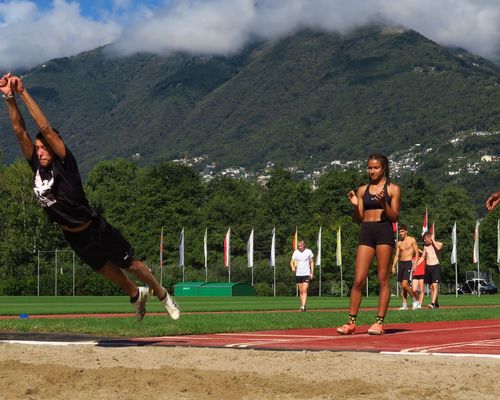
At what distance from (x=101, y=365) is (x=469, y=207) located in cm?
9510

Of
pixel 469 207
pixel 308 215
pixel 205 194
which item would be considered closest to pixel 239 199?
pixel 205 194

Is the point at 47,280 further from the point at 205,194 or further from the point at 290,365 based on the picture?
the point at 205,194

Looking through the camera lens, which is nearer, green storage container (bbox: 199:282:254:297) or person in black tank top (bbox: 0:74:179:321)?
person in black tank top (bbox: 0:74:179:321)

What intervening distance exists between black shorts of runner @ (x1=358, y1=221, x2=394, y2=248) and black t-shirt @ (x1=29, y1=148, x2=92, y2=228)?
4177 millimetres

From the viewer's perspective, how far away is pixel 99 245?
9500 mm

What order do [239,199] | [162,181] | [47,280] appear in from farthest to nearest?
[239,199], [162,181], [47,280]

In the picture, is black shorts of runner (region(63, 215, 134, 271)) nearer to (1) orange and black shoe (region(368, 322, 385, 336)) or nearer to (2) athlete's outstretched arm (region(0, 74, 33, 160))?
(2) athlete's outstretched arm (region(0, 74, 33, 160))

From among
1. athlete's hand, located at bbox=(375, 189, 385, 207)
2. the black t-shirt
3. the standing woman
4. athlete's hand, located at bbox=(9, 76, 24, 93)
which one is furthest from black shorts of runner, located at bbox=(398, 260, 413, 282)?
athlete's hand, located at bbox=(9, 76, 24, 93)

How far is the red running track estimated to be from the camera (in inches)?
390

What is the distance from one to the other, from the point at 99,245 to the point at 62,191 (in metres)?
0.69

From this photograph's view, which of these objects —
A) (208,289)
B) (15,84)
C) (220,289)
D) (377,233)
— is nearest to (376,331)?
(377,233)

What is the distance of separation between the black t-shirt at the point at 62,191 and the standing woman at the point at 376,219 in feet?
12.9

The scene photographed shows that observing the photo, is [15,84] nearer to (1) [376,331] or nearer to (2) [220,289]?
(1) [376,331]

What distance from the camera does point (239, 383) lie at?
7.05 metres
